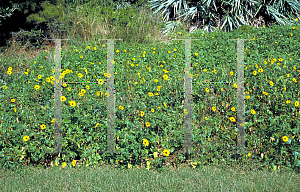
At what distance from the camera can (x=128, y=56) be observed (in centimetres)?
533

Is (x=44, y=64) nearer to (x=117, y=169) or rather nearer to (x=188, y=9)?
(x=117, y=169)

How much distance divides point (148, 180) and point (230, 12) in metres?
7.61

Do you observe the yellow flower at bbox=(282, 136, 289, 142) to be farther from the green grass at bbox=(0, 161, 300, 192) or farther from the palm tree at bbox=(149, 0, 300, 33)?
the palm tree at bbox=(149, 0, 300, 33)

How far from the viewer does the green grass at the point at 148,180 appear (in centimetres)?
249

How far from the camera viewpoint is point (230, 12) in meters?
8.86

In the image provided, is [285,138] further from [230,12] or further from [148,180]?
[230,12]

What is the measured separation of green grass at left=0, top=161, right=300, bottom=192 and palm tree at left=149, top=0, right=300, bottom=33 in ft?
21.4

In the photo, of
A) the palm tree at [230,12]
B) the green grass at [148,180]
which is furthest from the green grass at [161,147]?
the palm tree at [230,12]

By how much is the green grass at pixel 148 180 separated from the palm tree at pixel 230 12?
6.53 metres

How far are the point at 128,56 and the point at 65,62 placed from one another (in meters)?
1.18

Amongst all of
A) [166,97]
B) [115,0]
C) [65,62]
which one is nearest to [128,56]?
[65,62]

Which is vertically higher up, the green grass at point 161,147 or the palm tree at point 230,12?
the palm tree at point 230,12

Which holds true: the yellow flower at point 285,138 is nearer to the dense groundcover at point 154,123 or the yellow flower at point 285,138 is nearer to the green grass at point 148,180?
the dense groundcover at point 154,123

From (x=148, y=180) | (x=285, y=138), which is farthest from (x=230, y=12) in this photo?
(x=148, y=180)
